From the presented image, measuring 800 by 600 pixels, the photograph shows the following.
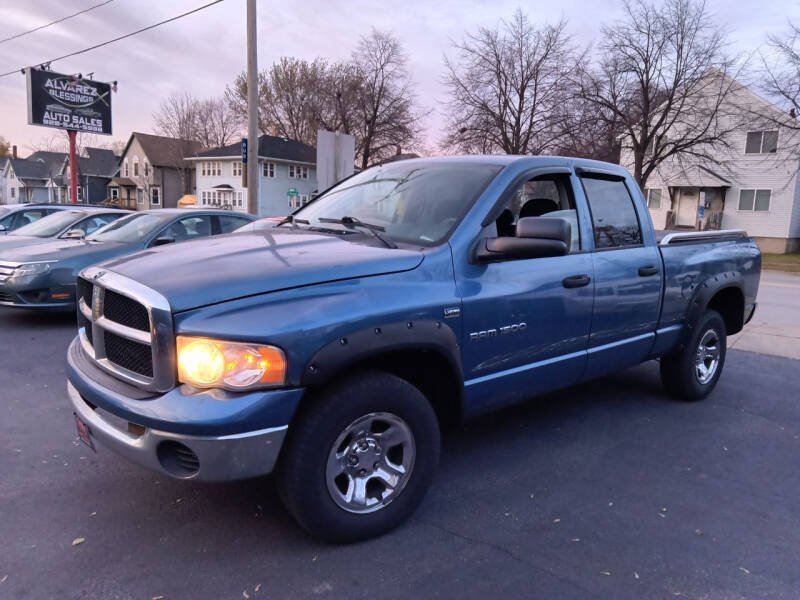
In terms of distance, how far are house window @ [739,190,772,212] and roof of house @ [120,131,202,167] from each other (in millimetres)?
46911

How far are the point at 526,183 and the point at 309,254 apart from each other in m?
1.55

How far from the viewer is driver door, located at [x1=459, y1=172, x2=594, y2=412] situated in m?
3.22

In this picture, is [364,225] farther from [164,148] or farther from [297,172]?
[164,148]

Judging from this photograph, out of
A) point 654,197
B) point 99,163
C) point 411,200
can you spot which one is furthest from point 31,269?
point 99,163

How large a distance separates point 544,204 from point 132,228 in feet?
20.4

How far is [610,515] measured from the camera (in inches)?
127

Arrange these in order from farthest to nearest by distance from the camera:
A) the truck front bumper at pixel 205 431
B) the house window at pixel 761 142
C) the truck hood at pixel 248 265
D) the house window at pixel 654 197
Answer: the house window at pixel 654 197 < the house window at pixel 761 142 < the truck hood at pixel 248 265 < the truck front bumper at pixel 205 431

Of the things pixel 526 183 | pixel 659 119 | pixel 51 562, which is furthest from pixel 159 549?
pixel 659 119

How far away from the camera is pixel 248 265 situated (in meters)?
2.76

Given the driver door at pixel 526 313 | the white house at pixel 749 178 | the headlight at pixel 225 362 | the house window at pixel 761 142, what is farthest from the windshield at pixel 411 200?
the house window at pixel 761 142

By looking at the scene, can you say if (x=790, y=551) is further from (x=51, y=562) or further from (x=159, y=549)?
(x=51, y=562)

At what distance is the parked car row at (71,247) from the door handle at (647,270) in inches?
182

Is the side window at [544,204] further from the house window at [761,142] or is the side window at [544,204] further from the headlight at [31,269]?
the house window at [761,142]

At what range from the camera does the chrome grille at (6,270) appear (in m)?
7.25
